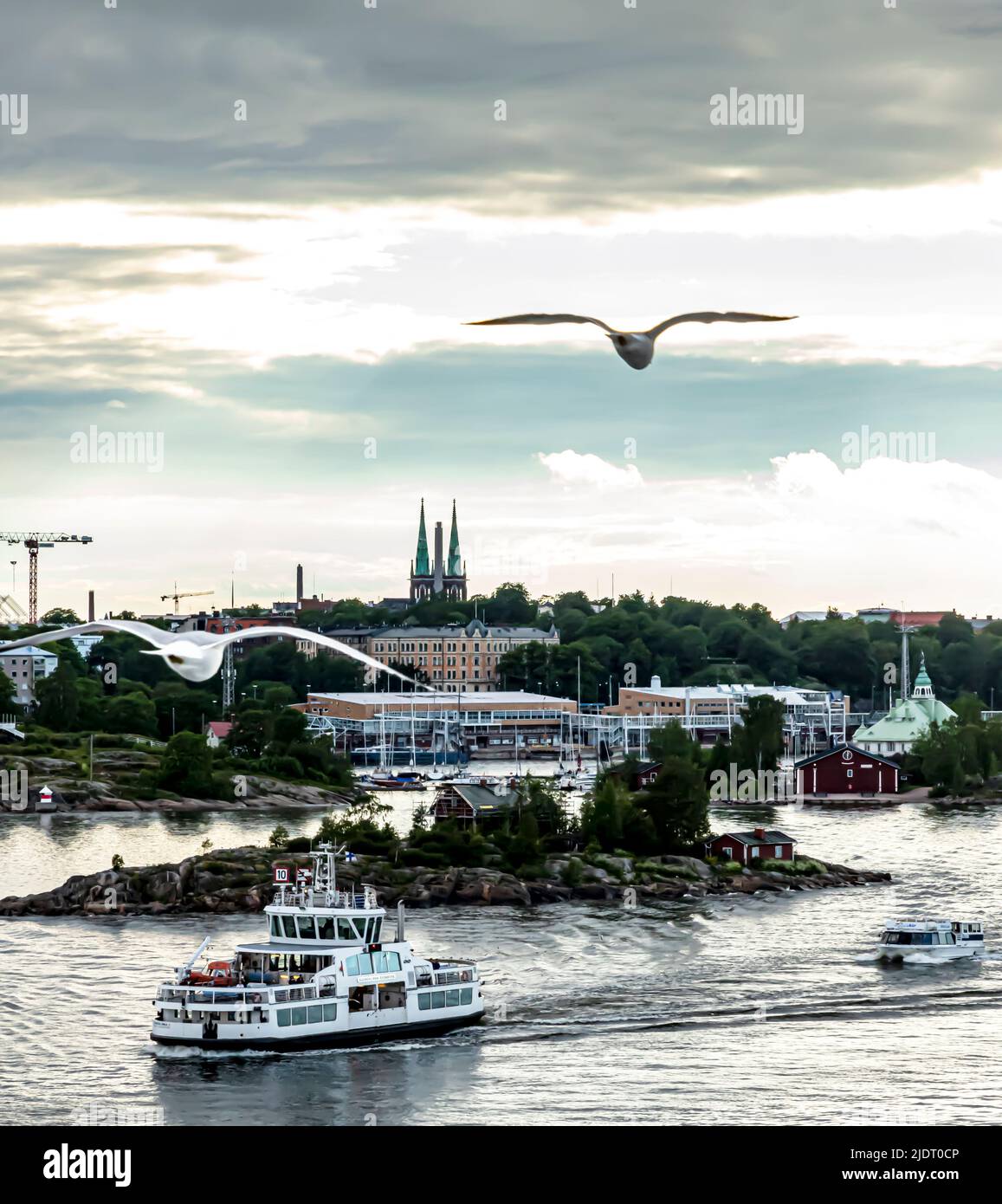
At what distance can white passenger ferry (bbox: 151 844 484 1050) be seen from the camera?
33.2 metres

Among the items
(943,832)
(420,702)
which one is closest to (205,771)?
(943,832)

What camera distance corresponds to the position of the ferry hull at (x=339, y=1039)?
108 feet

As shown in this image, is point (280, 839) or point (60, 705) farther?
point (60, 705)

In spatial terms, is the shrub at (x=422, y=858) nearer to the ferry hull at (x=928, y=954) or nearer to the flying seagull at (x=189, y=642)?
the ferry hull at (x=928, y=954)

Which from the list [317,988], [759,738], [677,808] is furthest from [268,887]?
[759,738]

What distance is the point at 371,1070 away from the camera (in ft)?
106

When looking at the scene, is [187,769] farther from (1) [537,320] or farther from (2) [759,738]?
(1) [537,320]

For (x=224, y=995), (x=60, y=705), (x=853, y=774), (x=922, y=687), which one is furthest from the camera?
(x=922, y=687)

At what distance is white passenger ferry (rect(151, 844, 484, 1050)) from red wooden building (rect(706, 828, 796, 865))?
21021mm

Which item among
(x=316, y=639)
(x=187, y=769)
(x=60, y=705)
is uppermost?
(x=316, y=639)

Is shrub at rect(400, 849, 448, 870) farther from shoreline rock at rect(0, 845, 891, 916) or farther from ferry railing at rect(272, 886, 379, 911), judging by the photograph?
ferry railing at rect(272, 886, 379, 911)

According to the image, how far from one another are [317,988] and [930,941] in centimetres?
1441

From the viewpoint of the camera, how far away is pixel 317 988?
34062 mm

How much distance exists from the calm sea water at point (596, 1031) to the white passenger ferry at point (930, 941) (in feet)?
1.66
